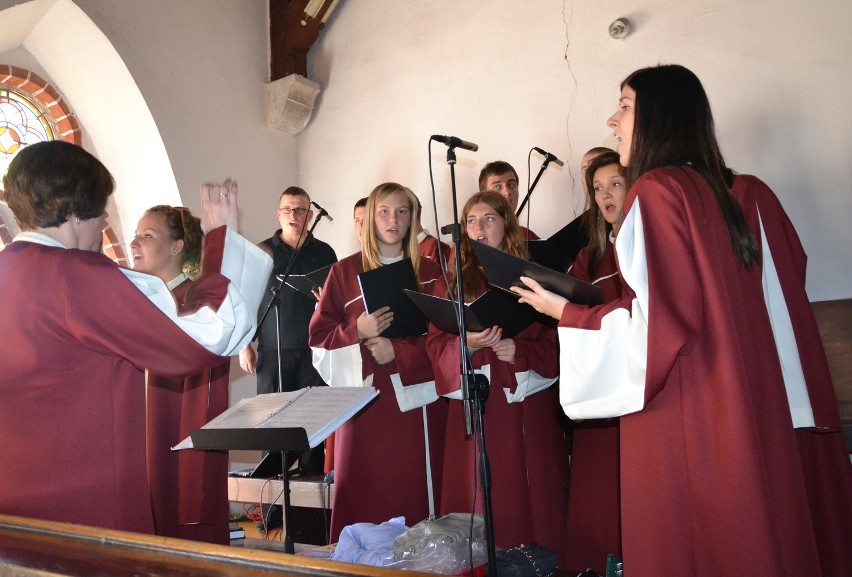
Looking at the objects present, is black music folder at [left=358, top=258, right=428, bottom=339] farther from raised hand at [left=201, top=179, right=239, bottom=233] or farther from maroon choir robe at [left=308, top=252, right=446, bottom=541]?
raised hand at [left=201, top=179, right=239, bottom=233]

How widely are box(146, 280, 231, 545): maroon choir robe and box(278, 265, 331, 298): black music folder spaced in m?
1.09

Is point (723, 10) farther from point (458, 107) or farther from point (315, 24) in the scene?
point (315, 24)

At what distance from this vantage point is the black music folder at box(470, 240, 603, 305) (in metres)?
2.24

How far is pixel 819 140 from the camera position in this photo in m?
4.29

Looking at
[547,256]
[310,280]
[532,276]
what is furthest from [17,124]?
[532,276]

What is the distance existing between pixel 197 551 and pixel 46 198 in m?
1.13

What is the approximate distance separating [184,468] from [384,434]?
907mm

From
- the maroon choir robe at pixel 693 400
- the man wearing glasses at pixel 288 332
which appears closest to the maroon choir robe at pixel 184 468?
the maroon choir robe at pixel 693 400

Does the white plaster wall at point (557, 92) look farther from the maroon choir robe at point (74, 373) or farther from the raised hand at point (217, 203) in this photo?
the maroon choir robe at point (74, 373)

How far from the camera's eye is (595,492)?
3.20 metres

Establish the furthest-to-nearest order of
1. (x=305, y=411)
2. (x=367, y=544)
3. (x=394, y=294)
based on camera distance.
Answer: (x=394, y=294) → (x=367, y=544) → (x=305, y=411)

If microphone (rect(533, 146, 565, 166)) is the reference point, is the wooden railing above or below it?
below

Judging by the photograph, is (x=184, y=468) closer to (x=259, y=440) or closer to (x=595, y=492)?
(x=259, y=440)

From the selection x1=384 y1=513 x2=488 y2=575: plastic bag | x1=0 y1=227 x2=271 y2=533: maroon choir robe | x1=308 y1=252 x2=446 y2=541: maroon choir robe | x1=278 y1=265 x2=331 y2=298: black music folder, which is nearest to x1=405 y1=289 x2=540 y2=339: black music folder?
x1=308 y1=252 x2=446 y2=541: maroon choir robe
